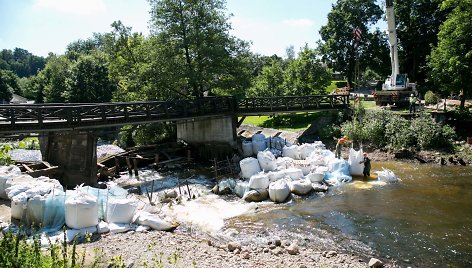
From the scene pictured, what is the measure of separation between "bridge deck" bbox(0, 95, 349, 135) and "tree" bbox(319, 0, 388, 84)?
16.6 metres

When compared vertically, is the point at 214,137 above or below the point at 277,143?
above

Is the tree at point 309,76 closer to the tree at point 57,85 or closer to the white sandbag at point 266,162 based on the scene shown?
the white sandbag at point 266,162

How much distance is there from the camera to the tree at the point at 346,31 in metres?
46.2

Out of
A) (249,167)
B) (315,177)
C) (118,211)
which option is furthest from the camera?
(249,167)

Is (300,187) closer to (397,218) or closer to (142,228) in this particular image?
(397,218)

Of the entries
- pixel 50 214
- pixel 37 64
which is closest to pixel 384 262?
pixel 50 214

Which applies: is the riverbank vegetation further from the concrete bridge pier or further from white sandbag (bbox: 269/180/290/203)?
white sandbag (bbox: 269/180/290/203)

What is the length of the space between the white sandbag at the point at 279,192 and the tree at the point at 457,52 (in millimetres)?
18620

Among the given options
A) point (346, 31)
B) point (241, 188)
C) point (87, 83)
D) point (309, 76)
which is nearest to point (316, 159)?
point (241, 188)

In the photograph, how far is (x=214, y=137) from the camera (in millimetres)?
26750

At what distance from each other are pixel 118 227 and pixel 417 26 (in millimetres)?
44134

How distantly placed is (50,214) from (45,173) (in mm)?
6111

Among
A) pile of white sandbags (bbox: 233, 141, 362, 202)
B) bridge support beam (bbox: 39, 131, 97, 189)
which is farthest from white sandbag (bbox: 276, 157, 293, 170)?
bridge support beam (bbox: 39, 131, 97, 189)

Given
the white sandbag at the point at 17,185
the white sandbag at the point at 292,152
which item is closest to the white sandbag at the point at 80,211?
the white sandbag at the point at 17,185
